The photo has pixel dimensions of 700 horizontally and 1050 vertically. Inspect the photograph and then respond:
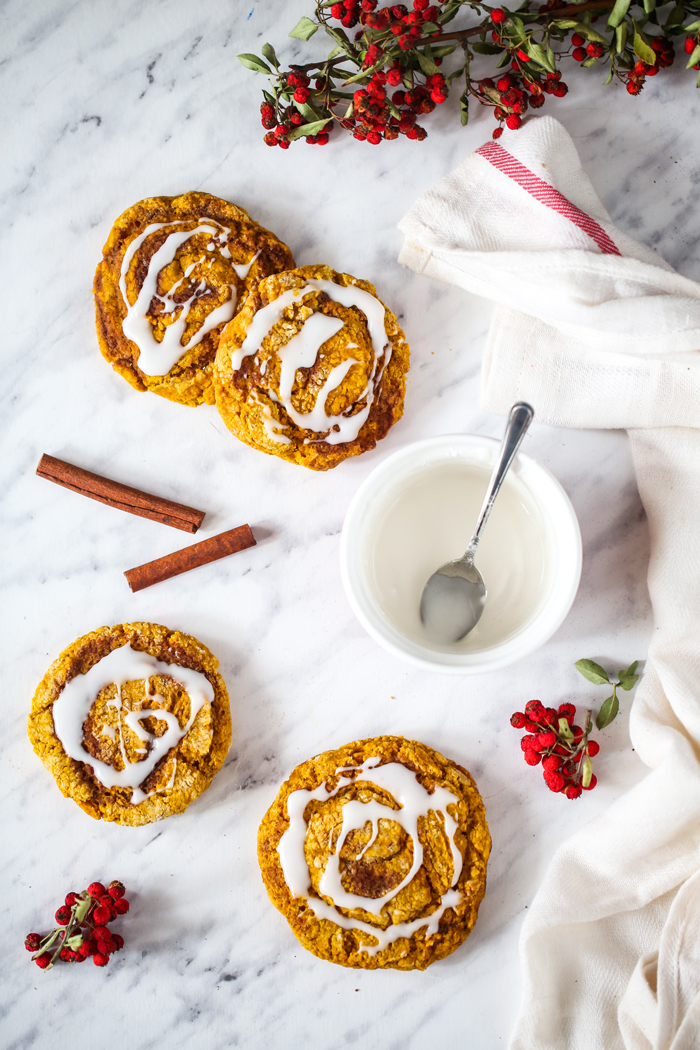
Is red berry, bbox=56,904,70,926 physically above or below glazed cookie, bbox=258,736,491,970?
above

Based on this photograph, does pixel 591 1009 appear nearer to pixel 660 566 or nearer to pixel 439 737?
pixel 439 737

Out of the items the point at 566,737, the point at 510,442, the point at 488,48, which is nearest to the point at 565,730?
the point at 566,737

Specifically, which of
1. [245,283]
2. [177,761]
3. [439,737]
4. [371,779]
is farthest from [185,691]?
[245,283]

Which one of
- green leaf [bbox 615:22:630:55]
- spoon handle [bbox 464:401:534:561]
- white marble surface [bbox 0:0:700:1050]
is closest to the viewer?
spoon handle [bbox 464:401:534:561]

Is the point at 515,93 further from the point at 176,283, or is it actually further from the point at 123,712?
the point at 123,712

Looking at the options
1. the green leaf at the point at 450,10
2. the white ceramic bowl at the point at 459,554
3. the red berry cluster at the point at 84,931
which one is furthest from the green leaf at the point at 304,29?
the red berry cluster at the point at 84,931

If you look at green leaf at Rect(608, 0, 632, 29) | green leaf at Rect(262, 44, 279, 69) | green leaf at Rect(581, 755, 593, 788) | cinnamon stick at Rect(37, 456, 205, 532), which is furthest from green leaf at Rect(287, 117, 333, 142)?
green leaf at Rect(581, 755, 593, 788)

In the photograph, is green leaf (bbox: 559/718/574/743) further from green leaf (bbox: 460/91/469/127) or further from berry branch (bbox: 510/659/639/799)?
green leaf (bbox: 460/91/469/127)
